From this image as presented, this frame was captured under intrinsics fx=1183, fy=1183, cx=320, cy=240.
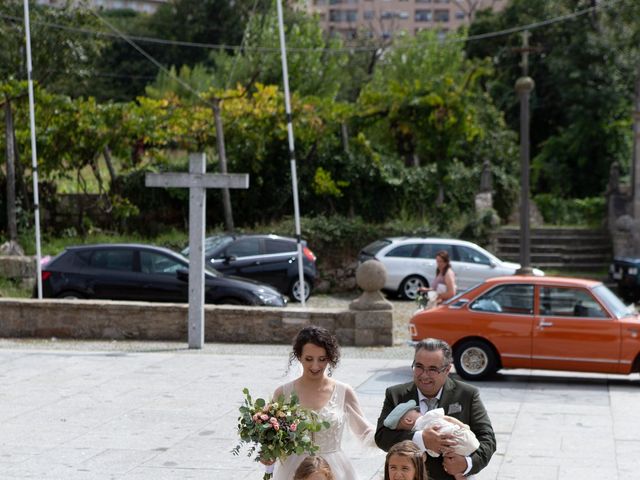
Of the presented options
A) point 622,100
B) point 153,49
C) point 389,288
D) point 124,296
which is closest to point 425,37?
point 622,100

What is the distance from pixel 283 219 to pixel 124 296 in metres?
12.4

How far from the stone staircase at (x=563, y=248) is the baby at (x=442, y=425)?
86.6 feet

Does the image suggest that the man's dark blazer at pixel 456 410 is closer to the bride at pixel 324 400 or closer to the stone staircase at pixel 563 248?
the bride at pixel 324 400

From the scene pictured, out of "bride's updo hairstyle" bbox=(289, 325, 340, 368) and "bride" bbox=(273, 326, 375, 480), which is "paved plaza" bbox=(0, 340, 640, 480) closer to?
"bride" bbox=(273, 326, 375, 480)

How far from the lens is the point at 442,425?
213 inches

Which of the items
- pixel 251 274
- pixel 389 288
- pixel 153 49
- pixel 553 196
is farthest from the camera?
pixel 153 49

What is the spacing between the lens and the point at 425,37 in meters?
52.8

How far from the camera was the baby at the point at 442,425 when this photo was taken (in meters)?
5.43

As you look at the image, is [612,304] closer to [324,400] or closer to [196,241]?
[196,241]

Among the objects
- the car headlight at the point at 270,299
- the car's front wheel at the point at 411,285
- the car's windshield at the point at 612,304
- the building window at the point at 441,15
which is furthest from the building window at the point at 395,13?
the car's windshield at the point at 612,304

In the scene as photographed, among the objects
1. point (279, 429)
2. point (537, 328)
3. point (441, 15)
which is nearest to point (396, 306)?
point (537, 328)

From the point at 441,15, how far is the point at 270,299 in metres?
109

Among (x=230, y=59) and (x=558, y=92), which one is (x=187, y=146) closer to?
(x=230, y=59)

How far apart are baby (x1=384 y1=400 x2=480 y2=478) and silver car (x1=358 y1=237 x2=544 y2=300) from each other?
67.3 feet
